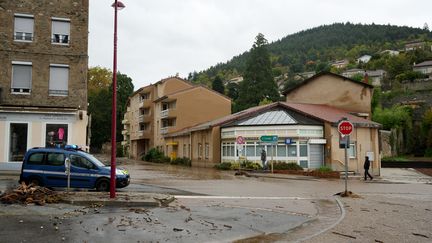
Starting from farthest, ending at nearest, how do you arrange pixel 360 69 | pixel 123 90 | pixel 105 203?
pixel 360 69 < pixel 123 90 < pixel 105 203

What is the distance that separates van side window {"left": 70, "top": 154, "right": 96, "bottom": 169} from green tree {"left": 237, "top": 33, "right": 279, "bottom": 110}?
68.1 metres

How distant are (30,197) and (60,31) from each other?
1879 centimetres

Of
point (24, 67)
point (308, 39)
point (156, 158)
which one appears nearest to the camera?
point (24, 67)

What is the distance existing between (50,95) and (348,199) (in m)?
20.3

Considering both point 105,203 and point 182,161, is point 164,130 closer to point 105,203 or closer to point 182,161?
point 182,161

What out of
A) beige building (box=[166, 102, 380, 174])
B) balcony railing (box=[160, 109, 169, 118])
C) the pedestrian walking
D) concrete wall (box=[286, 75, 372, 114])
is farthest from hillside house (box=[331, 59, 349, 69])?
the pedestrian walking

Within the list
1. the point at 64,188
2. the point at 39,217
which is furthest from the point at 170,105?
the point at 39,217

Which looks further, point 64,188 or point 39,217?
point 64,188

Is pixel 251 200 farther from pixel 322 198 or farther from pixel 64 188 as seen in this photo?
pixel 64 188

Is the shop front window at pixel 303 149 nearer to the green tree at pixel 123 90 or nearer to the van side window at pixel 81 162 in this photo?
the van side window at pixel 81 162

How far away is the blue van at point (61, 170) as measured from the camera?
16.8 meters

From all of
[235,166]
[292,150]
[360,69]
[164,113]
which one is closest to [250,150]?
[235,166]

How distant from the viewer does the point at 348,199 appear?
54.4 feet

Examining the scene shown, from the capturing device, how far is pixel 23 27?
28047 mm
